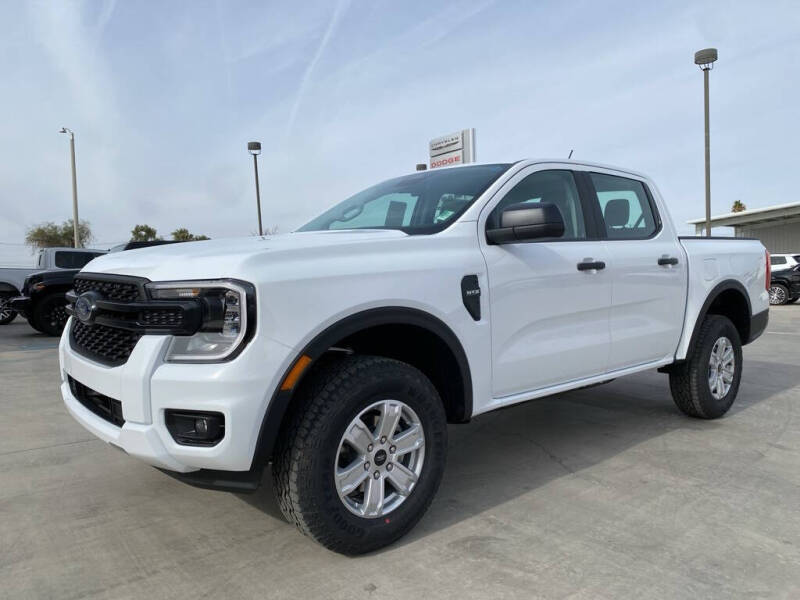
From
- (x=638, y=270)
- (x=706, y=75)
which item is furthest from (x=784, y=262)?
(x=638, y=270)

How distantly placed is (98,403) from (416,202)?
1905 mm

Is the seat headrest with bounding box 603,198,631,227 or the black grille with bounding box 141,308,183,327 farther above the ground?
the seat headrest with bounding box 603,198,631,227

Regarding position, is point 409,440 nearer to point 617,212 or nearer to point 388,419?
point 388,419

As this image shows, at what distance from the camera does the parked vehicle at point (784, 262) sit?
16.8 meters

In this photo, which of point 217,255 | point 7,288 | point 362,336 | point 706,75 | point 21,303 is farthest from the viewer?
point 706,75

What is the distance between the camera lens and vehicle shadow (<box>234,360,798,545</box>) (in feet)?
10.2

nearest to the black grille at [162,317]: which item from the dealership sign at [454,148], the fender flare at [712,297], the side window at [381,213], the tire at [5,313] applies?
the side window at [381,213]

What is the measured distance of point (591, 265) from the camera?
3438 mm

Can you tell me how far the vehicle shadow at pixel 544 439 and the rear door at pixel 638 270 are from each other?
617mm

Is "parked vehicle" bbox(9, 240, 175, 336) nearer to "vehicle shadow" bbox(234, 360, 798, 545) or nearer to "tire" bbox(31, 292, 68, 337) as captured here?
"tire" bbox(31, 292, 68, 337)

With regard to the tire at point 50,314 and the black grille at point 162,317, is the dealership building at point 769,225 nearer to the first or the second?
the tire at point 50,314

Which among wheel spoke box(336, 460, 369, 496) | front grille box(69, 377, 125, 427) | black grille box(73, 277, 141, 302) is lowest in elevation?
wheel spoke box(336, 460, 369, 496)

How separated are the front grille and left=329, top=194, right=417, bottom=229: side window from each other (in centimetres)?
157

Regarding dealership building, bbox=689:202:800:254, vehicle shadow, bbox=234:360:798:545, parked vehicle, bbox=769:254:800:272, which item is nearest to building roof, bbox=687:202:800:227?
dealership building, bbox=689:202:800:254
